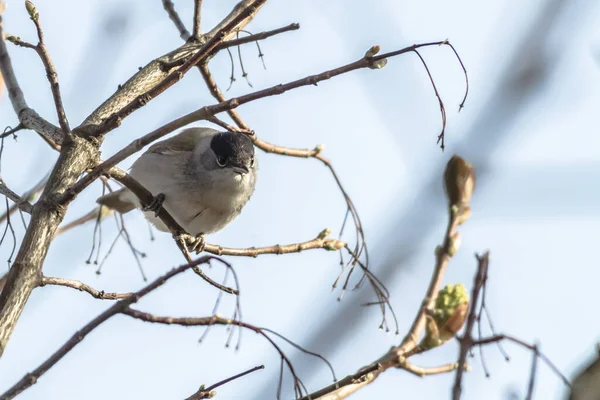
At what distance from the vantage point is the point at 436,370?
10.4 ft

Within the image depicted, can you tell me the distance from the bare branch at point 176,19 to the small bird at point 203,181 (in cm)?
104

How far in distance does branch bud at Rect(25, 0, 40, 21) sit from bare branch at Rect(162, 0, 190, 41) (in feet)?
4.63

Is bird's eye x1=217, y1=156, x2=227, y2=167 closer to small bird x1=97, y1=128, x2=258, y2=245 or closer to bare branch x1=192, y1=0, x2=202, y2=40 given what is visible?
small bird x1=97, y1=128, x2=258, y2=245

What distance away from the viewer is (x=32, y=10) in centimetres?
288

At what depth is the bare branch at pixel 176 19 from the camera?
434 centimetres

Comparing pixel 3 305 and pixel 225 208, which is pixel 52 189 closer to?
pixel 3 305

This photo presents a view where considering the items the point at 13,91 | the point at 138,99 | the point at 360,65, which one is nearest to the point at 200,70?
the point at 13,91

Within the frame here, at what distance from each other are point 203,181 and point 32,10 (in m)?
2.46

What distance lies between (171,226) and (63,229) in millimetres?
667

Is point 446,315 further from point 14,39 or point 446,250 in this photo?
point 14,39

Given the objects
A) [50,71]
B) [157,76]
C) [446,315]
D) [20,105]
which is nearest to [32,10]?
[50,71]

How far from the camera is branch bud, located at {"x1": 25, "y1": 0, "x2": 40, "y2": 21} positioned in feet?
9.33

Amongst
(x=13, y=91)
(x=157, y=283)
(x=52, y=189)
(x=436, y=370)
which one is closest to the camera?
(x=157, y=283)

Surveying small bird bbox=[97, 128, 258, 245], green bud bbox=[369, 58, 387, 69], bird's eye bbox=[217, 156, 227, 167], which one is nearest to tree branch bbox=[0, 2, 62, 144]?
green bud bbox=[369, 58, 387, 69]
